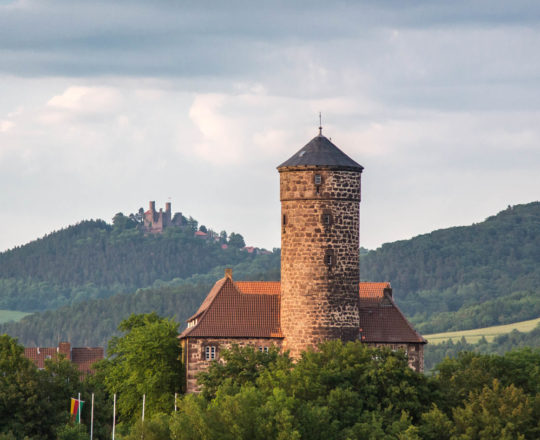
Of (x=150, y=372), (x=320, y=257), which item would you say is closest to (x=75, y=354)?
(x=150, y=372)

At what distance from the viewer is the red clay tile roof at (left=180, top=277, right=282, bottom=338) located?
76.6 m

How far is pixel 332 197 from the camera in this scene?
245 feet

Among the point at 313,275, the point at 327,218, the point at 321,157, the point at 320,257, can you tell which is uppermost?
the point at 321,157

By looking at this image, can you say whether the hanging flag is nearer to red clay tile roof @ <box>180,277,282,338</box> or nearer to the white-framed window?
red clay tile roof @ <box>180,277,282,338</box>

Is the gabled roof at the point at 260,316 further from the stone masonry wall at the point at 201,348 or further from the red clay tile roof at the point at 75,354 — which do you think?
the red clay tile roof at the point at 75,354

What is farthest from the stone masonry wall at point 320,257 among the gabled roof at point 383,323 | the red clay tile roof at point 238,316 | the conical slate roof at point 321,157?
the gabled roof at point 383,323

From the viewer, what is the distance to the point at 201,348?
7662 cm

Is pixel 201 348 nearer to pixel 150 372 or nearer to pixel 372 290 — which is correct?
pixel 150 372

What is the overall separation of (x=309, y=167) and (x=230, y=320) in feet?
29.6

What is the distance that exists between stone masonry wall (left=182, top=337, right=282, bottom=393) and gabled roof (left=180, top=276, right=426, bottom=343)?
260mm

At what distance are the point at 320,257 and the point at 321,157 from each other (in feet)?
16.2

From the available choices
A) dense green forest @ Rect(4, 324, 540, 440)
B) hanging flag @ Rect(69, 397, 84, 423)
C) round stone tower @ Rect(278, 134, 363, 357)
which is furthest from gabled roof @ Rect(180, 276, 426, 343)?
hanging flag @ Rect(69, 397, 84, 423)

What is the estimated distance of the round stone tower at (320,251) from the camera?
74438 mm

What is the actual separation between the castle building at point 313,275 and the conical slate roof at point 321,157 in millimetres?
49
